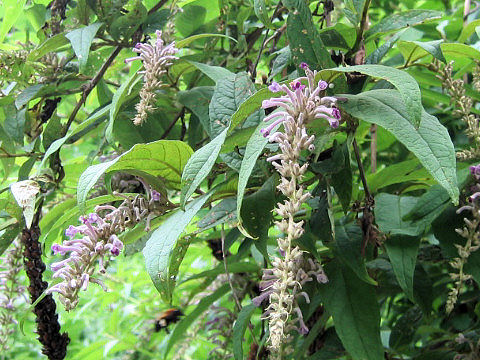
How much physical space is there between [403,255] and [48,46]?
65cm

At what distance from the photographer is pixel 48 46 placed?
0.95 meters

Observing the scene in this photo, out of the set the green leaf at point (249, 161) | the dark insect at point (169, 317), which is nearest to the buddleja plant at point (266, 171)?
→ the green leaf at point (249, 161)

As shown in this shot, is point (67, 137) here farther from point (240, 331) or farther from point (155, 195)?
point (240, 331)

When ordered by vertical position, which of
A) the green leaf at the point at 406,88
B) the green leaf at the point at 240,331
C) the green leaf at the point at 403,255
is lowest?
the green leaf at the point at 240,331

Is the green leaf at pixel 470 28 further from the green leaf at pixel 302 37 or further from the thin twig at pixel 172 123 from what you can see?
the thin twig at pixel 172 123

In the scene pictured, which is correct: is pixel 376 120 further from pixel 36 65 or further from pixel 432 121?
pixel 36 65

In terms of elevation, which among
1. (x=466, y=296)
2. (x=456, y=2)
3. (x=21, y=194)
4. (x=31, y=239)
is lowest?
(x=466, y=296)

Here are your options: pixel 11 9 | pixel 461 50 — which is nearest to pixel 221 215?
pixel 461 50

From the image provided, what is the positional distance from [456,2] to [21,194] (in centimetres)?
A: 144

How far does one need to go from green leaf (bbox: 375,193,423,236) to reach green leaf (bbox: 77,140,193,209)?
28cm

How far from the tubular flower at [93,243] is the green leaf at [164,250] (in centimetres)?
5

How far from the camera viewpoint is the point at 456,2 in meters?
1.71

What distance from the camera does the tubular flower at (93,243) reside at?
554 millimetres

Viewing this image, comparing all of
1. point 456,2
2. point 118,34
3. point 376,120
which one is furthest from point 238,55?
point 456,2
